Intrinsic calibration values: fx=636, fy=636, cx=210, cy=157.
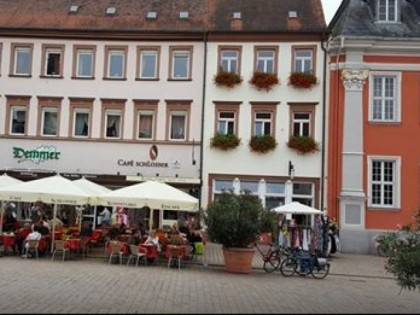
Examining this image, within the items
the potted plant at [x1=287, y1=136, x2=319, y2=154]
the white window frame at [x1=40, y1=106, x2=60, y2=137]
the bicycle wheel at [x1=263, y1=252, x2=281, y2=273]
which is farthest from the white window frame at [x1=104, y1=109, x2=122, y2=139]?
the bicycle wheel at [x1=263, y1=252, x2=281, y2=273]

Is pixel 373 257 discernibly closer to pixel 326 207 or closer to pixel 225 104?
pixel 326 207

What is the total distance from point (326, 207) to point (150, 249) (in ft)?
37.9

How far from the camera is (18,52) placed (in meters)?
31.8

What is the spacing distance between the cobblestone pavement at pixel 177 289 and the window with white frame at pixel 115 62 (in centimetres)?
1258

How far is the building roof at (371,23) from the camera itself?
28938 millimetres

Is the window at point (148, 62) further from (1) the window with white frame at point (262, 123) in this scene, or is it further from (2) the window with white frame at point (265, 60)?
(1) the window with white frame at point (262, 123)

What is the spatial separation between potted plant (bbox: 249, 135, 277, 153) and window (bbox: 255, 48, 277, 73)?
127 inches

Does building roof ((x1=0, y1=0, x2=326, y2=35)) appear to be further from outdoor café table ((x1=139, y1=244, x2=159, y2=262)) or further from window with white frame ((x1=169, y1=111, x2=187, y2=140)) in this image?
outdoor café table ((x1=139, y1=244, x2=159, y2=262))

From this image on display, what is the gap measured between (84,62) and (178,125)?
5.68 meters

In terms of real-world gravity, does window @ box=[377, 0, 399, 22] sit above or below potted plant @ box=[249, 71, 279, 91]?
above

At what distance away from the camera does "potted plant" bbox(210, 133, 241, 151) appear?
29531 millimetres

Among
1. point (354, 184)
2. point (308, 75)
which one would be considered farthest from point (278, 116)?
point (354, 184)

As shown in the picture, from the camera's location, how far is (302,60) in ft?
98.0

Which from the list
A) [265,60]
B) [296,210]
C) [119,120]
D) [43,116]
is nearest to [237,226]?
[296,210]
